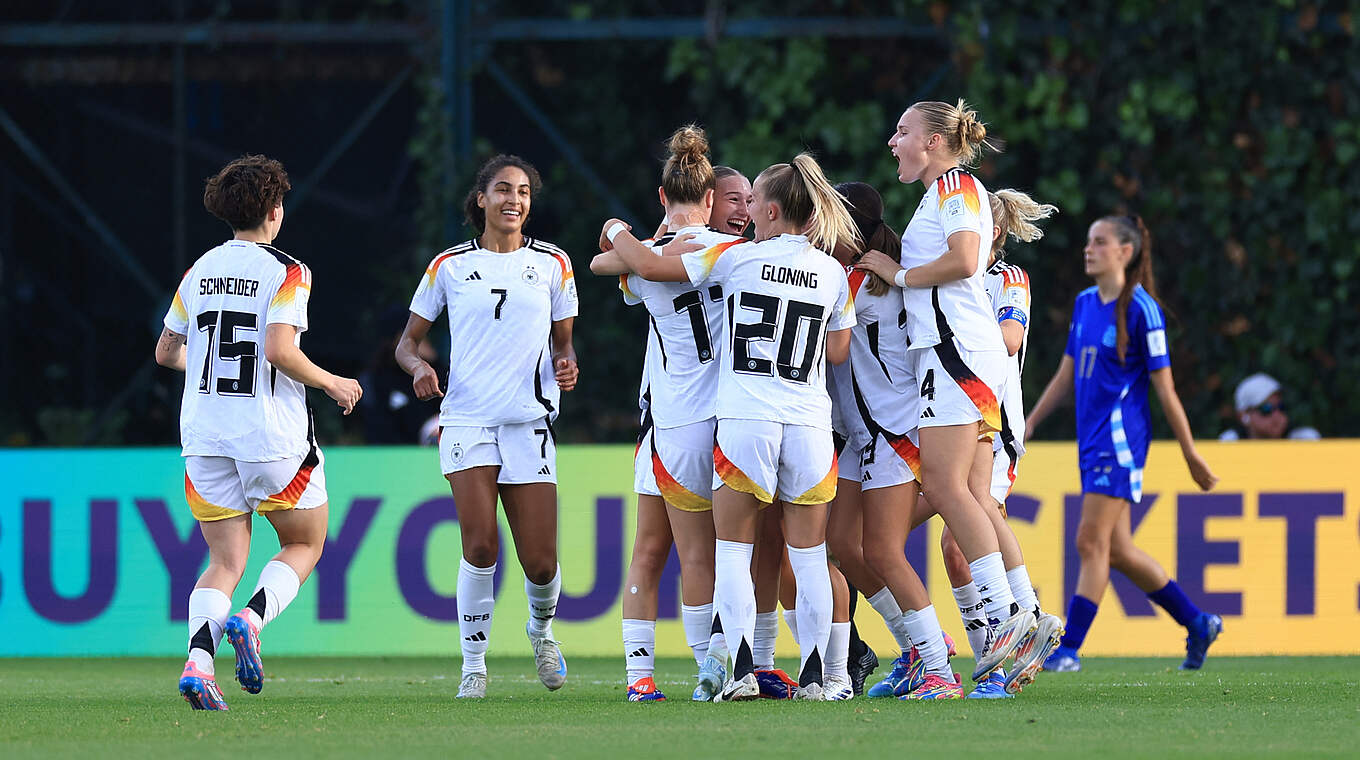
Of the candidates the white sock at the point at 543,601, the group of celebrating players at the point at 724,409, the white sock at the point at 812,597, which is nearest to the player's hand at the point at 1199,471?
the group of celebrating players at the point at 724,409

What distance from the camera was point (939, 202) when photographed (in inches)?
239

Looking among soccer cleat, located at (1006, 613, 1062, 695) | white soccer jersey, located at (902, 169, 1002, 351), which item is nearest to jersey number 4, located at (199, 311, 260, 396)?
white soccer jersey, located at (902, 169, 1002, 351)

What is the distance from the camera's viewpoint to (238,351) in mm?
6047

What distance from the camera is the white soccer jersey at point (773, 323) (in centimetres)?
584

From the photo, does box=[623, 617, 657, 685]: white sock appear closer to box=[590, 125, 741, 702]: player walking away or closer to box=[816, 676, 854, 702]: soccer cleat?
box=[590, 125, 741, 702]: player walking away

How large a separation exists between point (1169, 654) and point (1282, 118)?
4706mm

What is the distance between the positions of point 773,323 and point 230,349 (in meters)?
1.85

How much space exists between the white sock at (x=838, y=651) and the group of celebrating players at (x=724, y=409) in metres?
0.01

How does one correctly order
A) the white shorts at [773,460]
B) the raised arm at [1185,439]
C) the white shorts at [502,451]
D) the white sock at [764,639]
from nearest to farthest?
the white shorts at [773,460], the white sock at [764,639], the white shorts at [502,451], the raised arm at [1185,439]

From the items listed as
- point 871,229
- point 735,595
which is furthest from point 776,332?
point 735,595

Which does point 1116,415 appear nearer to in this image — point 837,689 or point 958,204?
point 958,204

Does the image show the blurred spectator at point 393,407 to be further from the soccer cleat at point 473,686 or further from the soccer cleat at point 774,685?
the soccer cleat at point 774,685

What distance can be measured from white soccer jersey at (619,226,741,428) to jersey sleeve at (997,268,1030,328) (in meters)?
1.28

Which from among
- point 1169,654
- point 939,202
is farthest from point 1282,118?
point 939,202
